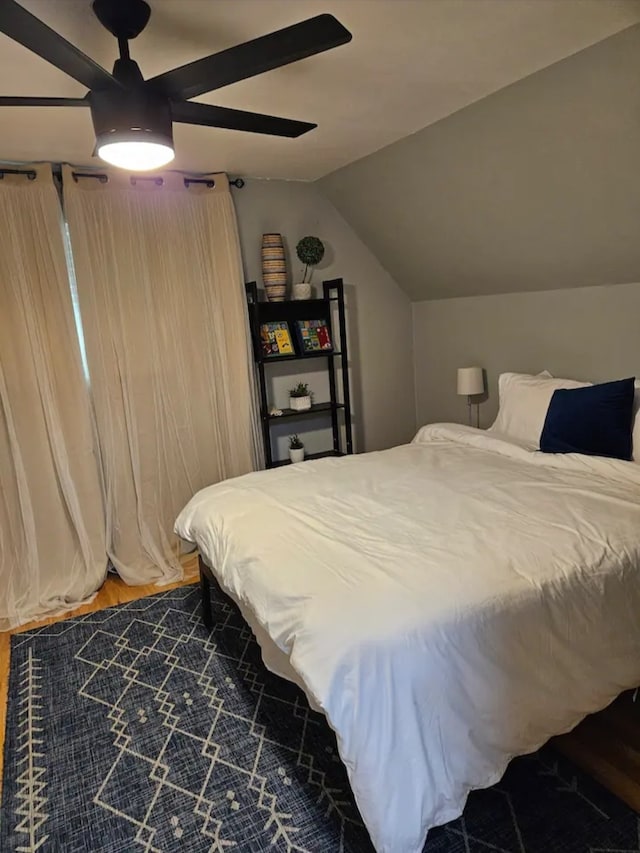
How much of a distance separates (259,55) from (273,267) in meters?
2.19

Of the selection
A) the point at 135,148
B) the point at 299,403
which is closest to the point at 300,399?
the point at 299,403

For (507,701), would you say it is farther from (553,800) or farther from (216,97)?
(216,97)

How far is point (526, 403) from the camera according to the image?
124 inches

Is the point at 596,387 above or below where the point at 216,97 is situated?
below

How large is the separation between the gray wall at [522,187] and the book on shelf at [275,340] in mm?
961

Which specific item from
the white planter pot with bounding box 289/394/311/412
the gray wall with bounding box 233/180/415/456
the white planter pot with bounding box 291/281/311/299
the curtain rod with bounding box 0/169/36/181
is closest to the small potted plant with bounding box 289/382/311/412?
the white planter pot with bounding box 289/394/311/412

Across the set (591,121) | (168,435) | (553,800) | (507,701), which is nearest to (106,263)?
(168,435)

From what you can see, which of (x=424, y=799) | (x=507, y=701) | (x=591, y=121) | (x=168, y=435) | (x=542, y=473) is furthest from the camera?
(x=168, y=435)

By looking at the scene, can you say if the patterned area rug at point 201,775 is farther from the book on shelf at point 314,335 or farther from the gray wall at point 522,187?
the gray wall at point 522,187

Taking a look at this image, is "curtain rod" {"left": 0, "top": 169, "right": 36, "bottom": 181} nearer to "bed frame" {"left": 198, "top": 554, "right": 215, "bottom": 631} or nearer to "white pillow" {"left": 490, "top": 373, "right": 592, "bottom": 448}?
"bed frame" {"left": 198, "top": 554, "right": 215, "bottom": 631}

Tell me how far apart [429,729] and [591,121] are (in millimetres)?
2296

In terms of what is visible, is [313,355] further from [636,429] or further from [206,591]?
[636,429]

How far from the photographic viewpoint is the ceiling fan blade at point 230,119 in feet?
5.65

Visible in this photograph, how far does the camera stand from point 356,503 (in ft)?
7.78
